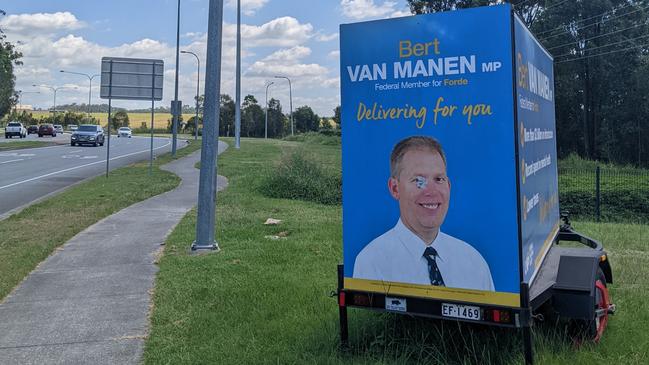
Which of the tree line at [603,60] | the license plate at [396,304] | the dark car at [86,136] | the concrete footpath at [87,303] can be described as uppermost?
the tree line at [603,60]

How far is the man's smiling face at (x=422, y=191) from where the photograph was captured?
3844 mm

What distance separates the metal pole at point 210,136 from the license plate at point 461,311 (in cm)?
527

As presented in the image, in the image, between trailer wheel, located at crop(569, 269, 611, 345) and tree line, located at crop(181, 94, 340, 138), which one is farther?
tree line, located at crop(181, 94, 340, 138)

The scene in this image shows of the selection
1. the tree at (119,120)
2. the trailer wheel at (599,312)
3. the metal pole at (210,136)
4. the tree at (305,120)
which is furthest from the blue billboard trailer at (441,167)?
the tree at (119,120)

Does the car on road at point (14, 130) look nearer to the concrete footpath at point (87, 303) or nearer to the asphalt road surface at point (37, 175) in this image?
the asphalt road surface at point (37, 175)

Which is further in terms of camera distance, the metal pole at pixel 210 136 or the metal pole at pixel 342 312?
the metal pole at pixel 210 136

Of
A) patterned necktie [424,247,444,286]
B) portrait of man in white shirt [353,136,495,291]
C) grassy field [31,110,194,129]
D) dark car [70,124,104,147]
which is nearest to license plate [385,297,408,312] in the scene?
portrait of man in white shirt [353,136,495,291]

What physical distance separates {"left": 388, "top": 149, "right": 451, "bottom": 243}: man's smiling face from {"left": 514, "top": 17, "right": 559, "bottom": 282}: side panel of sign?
484 mm

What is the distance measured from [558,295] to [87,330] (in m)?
3.88

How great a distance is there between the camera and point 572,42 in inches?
1833

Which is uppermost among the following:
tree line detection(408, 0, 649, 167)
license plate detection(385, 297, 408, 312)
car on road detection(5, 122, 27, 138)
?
tree line detection(408, 0, 649, 167)

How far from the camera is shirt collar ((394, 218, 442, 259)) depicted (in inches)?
156

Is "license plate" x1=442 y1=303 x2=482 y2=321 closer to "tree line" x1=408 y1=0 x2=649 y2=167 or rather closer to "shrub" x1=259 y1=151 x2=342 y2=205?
"shrub" x1=259 y1=151 x2=342 y2=205

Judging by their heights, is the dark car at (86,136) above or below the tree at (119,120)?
below
